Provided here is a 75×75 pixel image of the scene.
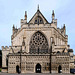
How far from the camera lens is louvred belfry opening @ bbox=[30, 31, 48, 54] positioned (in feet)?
144

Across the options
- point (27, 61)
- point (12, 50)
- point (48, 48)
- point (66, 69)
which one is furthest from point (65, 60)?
point (12, 50)

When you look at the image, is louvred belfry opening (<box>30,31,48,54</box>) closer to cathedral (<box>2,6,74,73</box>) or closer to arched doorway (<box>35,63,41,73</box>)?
cathedral (<box>2,6,74,73</box>)

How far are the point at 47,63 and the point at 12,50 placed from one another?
997cm

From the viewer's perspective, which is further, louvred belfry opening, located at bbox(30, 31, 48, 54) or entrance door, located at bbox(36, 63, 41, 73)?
louvred belfry opening, located at bbox(30, 31, 48, 54)

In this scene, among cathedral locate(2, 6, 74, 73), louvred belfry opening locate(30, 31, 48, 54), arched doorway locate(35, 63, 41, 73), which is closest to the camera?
cathedral locate(2, 6, 74, 73)

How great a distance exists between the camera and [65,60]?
38.9 m

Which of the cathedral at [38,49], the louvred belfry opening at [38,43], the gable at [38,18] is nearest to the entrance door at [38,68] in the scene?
the cathedral at [38,49]

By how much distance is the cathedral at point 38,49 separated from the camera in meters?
39.1

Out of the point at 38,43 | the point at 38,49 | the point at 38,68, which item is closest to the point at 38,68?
the point at 38,68

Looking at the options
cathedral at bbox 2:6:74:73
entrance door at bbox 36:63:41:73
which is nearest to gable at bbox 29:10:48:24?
cathedral at bbox 2:6:74:73

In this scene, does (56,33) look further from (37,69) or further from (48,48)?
(37,69)

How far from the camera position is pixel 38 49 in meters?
44.0

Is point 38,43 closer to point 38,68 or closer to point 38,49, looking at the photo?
point 38,49

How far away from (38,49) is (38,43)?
169 centimetres
